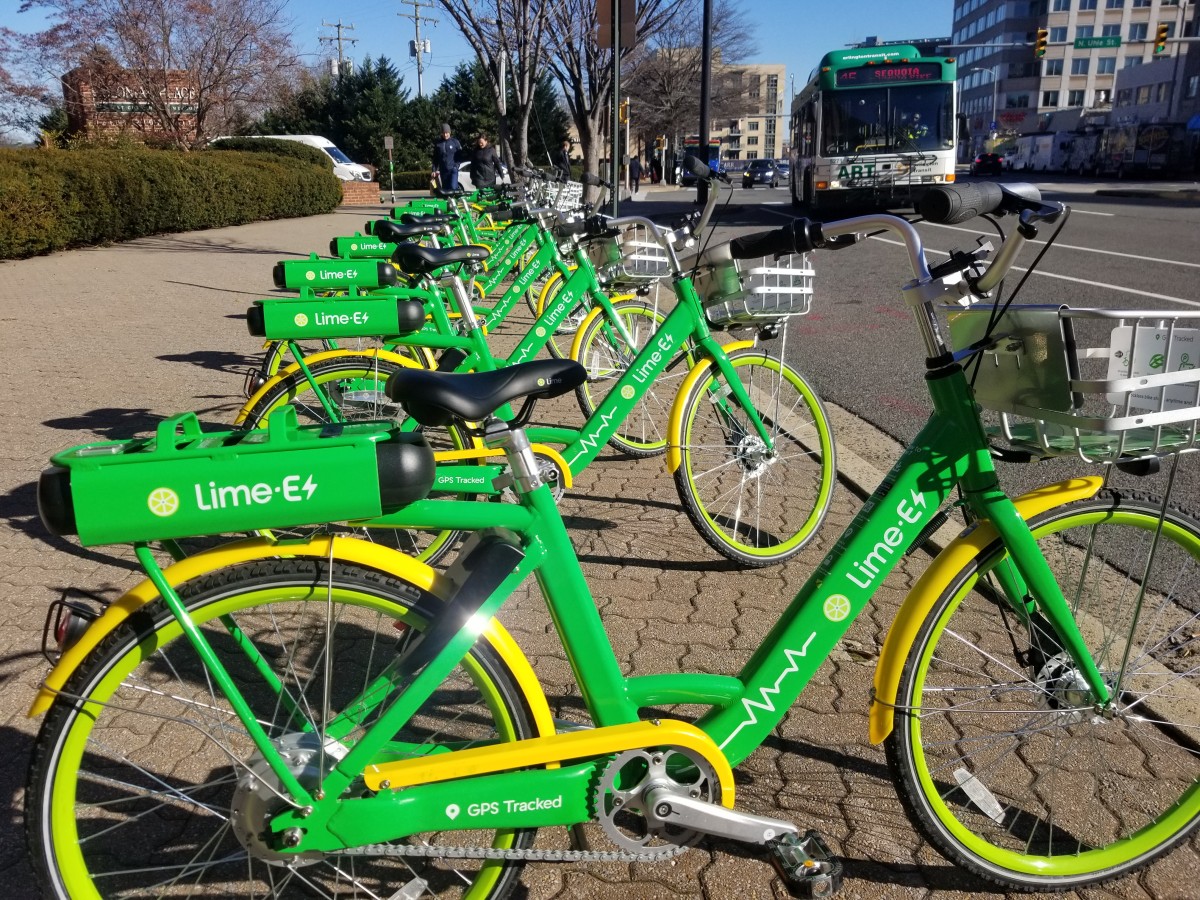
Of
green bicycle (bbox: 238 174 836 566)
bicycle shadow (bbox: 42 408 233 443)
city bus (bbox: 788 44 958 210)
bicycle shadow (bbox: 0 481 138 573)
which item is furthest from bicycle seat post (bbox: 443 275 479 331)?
city bus (bbox: 788 44 958 210)

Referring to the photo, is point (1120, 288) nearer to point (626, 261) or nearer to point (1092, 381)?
point (626, 261)

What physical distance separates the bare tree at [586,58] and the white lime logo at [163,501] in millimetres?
19676

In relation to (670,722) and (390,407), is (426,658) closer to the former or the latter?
(670,722)

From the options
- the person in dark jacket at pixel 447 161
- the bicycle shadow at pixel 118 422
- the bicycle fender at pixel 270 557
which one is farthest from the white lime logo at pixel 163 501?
the person in dark jacket at pixel 447 161

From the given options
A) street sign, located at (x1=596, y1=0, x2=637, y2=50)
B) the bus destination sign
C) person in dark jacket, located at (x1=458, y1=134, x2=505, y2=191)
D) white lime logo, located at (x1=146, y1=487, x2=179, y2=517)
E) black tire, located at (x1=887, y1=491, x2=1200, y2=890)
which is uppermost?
the bus destination sign

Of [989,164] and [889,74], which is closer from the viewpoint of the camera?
[889,74]

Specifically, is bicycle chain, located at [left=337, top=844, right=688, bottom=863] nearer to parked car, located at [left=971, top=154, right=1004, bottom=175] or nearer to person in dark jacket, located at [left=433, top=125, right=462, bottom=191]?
person in dark jacket, located at [left=433, top=125, right=462, bottom=191]

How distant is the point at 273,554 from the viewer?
1.70m

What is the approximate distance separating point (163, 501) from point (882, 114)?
21.3 m

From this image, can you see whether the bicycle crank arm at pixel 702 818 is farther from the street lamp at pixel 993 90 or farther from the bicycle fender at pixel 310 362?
the street lamp at pixel 993 90

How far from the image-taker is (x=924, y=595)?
6.54 feet

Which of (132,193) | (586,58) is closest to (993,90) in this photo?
(586,58)

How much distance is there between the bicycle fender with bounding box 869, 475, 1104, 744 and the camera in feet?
6.54

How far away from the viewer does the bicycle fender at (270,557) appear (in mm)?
1636
